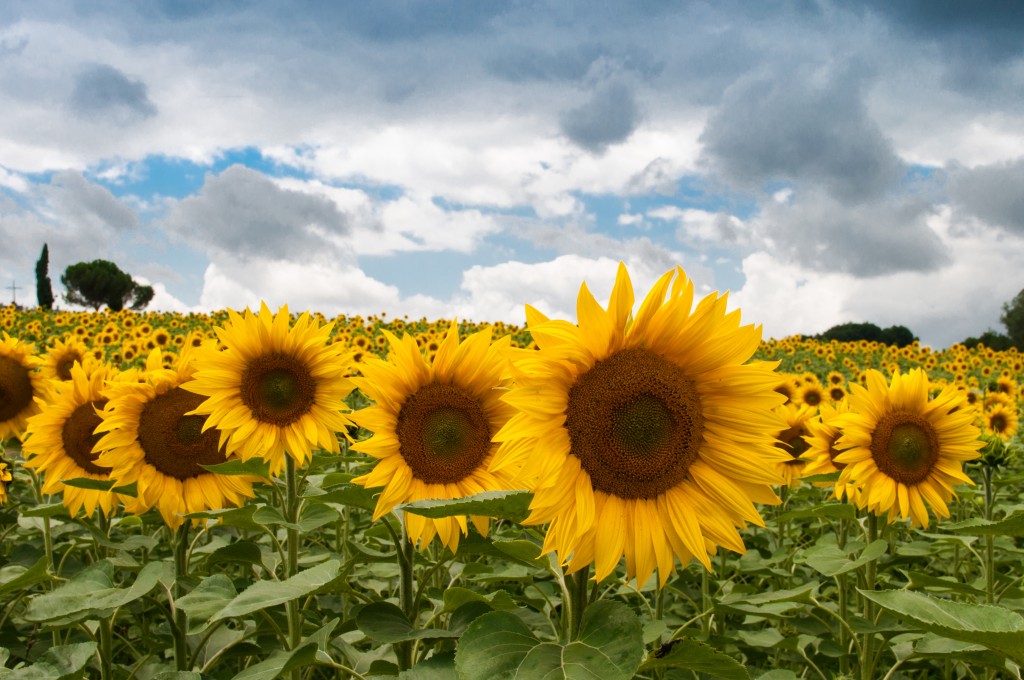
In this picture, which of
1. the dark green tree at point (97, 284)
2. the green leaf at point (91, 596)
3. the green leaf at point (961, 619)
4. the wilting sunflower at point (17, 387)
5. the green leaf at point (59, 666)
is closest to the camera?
the green leaf at point (961, 619)

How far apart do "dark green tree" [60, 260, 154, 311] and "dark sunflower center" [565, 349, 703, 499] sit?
301 ft

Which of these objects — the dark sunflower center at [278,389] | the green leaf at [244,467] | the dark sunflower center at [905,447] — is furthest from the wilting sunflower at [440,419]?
the dark sunflower center at [905,447]

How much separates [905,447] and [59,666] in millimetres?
4070

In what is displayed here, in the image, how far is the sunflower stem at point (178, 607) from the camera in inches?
116

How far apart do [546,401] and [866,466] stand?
9.85ft

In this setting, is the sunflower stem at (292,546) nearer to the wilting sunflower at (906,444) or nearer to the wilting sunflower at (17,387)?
the wilting sunflower at (906,444)

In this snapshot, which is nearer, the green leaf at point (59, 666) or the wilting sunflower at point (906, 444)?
the green leaf at point (59, 666)

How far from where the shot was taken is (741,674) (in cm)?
200

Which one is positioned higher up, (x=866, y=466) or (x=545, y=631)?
(x=866, y=466)

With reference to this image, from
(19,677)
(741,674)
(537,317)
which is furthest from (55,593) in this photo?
(741,674)

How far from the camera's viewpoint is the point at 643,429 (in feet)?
6.80

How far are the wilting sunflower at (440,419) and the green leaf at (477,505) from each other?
660mm

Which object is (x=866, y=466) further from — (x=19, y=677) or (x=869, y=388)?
(x=19, y=677)

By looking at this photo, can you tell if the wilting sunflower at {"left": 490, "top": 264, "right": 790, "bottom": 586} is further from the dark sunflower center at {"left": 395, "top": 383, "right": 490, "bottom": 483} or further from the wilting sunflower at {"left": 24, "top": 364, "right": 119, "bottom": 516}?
the wilting sunflower at {"left": 24, "top": 364, "right": 119, "bottom": 516}
